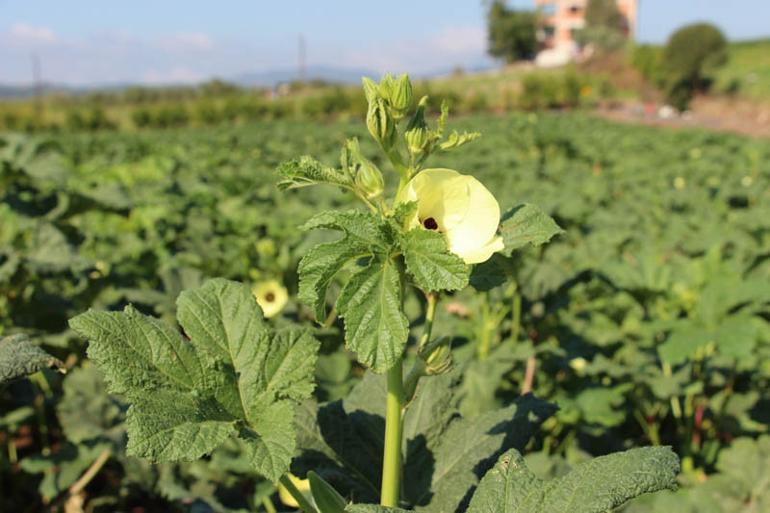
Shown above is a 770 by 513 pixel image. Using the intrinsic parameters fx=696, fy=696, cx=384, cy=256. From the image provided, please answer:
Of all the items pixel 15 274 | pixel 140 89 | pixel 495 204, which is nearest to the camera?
pixel 495 204

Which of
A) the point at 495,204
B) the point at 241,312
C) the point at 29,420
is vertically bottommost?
the point at 29,420

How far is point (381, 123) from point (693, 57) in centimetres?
4367

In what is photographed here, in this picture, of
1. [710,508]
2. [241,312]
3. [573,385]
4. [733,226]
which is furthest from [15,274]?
[733,226]

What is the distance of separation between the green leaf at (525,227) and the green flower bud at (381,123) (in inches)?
9.1

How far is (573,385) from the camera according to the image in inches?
108

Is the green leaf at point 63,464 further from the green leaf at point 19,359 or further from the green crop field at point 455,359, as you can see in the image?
the green leaf at point 19,359

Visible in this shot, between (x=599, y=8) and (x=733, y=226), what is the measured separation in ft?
226

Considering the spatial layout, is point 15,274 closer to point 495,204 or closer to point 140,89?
point 495,204

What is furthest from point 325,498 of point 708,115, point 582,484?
point 708,115

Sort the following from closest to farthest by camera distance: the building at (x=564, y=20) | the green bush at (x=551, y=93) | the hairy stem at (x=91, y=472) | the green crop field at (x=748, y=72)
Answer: the hairy stem at (x=91, y=472)
the green crop field at (x=748, y=72)
the green bush at (x=551, y=93)
the building at (x=564, y=20)

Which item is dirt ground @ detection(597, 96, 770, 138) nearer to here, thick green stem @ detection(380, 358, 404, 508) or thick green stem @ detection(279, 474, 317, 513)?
thick green stem @ detection(380, 358, 404, 508)

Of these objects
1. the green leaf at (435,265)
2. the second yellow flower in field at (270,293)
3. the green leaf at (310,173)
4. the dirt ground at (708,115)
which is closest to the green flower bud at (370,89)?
the green leaf at (310,173)

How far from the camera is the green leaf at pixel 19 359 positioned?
1.03 m

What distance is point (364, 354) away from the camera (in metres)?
0.87
